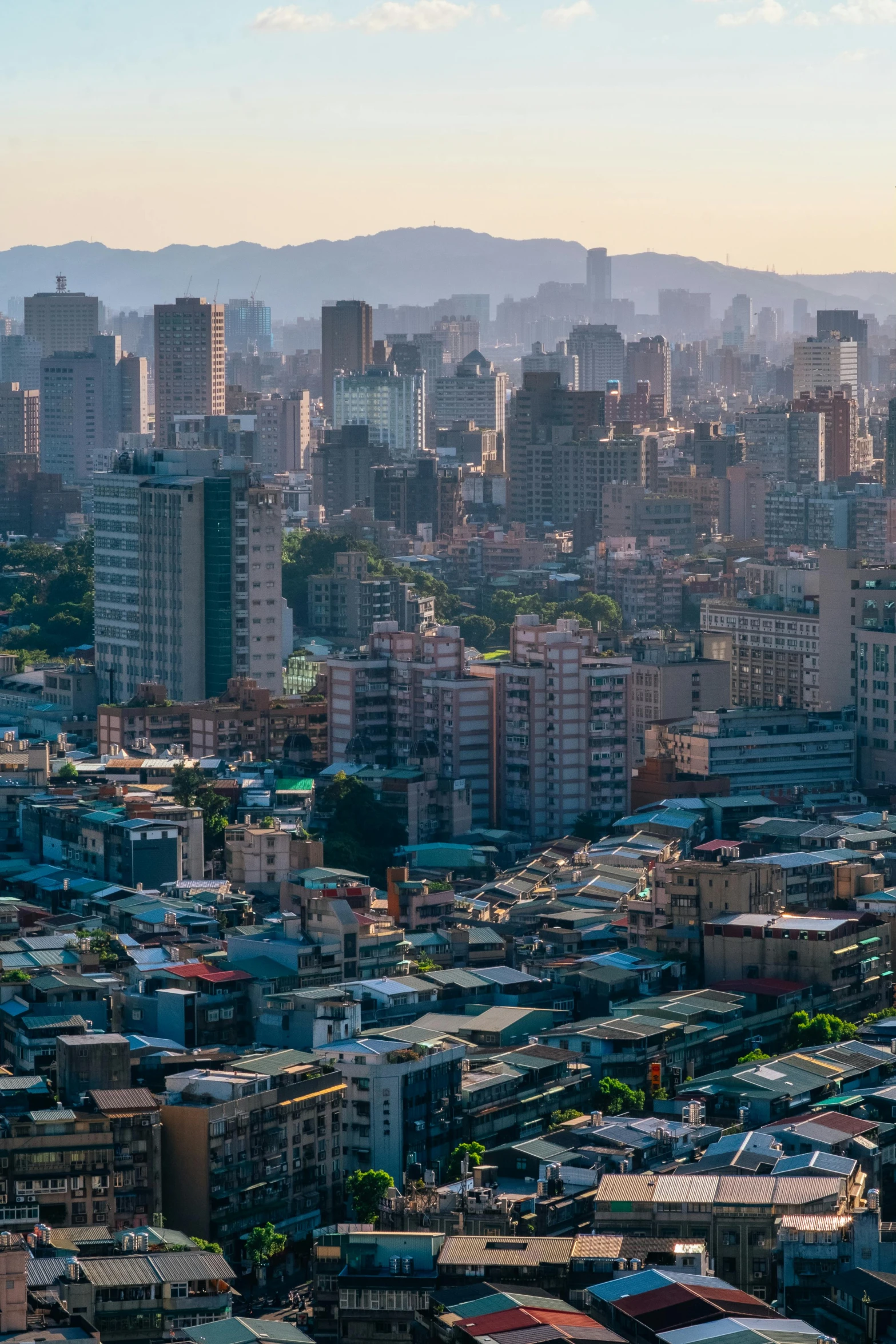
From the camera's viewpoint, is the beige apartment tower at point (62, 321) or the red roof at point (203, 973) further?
the beige apartment tower at point (62, 321)

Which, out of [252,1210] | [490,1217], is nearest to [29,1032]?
[252,1210]

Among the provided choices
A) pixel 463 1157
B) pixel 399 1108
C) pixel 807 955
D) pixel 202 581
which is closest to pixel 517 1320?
pixel 463 1157

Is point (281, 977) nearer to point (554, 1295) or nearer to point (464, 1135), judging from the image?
point (464, 1135)

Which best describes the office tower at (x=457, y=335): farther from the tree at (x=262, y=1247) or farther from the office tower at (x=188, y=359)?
the tree at (x=262, y=1247)

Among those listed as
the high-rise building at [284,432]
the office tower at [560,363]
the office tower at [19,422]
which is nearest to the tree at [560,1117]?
the office tower at [19,422]

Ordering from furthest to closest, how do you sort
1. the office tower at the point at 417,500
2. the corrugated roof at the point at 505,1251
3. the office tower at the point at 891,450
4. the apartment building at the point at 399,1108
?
the office tower at the point at 891,450 < the office tower at the point at 417,500 < the apartment building at the point at 399,1108 < the corrugated roof at the point at 505,1251
